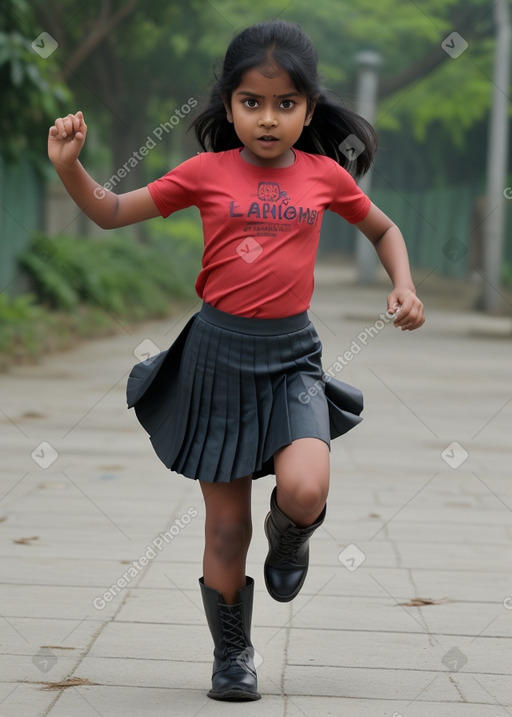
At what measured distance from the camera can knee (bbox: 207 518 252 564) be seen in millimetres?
3248

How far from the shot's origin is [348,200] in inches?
132

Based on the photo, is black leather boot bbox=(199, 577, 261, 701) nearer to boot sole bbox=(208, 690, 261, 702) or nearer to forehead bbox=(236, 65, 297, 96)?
boot sole bbox=(208, 690, 261, 702)

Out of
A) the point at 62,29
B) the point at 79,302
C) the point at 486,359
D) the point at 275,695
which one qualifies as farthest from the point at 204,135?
the point at 62,29

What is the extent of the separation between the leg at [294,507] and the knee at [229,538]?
0.07 metres

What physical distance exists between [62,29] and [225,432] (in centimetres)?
1718

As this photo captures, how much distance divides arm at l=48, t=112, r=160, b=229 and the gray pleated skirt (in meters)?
0.31

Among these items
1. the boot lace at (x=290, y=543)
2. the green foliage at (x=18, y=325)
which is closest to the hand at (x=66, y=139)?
the boot lace at (x=290, y=543)

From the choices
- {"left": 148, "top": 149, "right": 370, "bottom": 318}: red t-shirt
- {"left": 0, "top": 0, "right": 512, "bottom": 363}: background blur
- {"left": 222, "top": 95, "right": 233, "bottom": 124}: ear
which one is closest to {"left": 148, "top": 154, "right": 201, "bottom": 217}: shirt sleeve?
{"left": 148, "top": 149, "right": 370, "bottom": 318}: red t-shirt

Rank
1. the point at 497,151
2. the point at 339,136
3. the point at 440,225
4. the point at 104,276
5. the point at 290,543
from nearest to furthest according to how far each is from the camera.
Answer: the point at 290,543 < the point at 339,136 < the point at 104,276 < the point at 497,151 < the point at 440,225

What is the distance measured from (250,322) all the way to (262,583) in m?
1.57

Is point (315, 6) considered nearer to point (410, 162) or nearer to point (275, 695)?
point (410, 162)

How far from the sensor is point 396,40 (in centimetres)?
2944

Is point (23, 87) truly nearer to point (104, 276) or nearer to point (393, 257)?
point (104, 276)

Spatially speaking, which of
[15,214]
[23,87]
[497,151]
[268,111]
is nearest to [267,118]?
[268,111]
